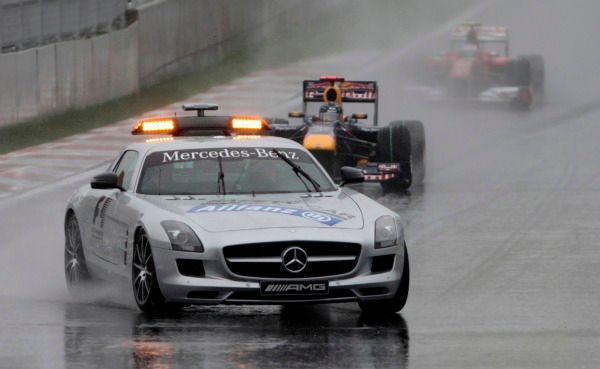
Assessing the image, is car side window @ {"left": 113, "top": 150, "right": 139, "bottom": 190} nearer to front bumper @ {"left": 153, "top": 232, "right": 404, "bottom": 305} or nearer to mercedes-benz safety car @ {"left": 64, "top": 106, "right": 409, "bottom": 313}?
mercedes-benz safety car @ {"left": 64, "top": 106, "right": 409, "bottom": 313}

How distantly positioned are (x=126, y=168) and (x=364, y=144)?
28.6 feet

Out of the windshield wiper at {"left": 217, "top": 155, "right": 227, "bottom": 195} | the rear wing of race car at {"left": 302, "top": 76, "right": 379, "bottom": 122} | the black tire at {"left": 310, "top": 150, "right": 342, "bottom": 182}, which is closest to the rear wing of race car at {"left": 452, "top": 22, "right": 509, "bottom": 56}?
the rear wing of race car at {"left": 302, "top": 76, "right": 379, "bottom": 122}

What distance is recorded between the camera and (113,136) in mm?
27281

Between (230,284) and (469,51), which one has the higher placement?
(469,51)

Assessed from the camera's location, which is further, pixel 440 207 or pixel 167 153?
pixel 440 207

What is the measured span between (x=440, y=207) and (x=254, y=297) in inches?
337

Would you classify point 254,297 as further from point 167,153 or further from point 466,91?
point 466,91

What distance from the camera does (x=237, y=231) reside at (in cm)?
1106

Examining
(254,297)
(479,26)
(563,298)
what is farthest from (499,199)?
(479,26)

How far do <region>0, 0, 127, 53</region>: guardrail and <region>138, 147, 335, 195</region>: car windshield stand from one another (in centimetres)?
1511

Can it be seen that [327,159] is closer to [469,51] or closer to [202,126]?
[202,126]

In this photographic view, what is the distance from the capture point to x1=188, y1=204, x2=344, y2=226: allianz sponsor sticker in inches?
447

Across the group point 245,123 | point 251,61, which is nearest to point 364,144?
point 245,123

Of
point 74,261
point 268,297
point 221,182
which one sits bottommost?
point 74,261
